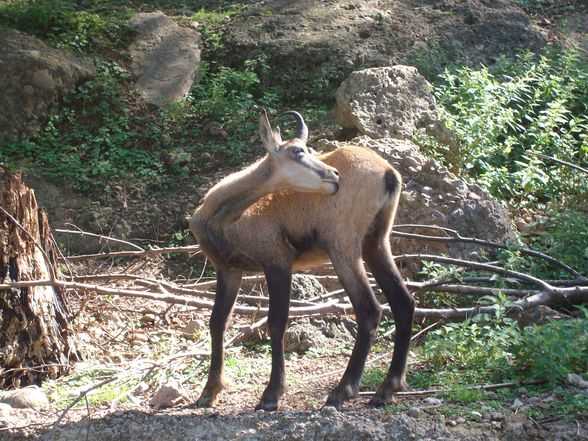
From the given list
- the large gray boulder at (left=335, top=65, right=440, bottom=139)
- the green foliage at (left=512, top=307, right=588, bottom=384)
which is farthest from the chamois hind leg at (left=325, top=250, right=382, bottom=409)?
the large gray boulder at (left=335, top=65, right=440, bottom=139)

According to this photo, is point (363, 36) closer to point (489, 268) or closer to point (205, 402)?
point (489, 268)

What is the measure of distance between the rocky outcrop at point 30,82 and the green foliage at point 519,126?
516 cm

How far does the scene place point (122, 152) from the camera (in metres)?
11.5

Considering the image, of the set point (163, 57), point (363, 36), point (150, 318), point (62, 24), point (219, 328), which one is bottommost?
point (150, 318)

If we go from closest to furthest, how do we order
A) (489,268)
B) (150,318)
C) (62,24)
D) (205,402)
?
1. (205,402)
2. (489,268)
3. (150,318)
4. (62,24)

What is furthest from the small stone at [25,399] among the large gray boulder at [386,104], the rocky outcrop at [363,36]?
the rocky outcrop at [363,36]

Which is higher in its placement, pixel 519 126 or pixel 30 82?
pixel 30 82

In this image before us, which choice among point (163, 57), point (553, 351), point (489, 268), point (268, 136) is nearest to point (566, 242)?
point (489, 268)

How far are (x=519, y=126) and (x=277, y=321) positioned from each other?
5.86 meters

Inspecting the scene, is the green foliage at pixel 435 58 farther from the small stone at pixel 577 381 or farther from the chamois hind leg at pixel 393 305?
the small stone at pixel 577 381

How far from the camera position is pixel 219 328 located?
6578mm

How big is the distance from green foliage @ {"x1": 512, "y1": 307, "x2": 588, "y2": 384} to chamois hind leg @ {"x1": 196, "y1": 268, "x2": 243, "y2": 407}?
88.7 inches

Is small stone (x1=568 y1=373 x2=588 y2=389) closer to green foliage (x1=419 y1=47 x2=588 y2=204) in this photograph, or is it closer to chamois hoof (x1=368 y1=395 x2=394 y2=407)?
chamois hoof (x1=368 y1=395 x2=394 y2=407)

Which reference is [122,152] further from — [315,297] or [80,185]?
[315,297]
